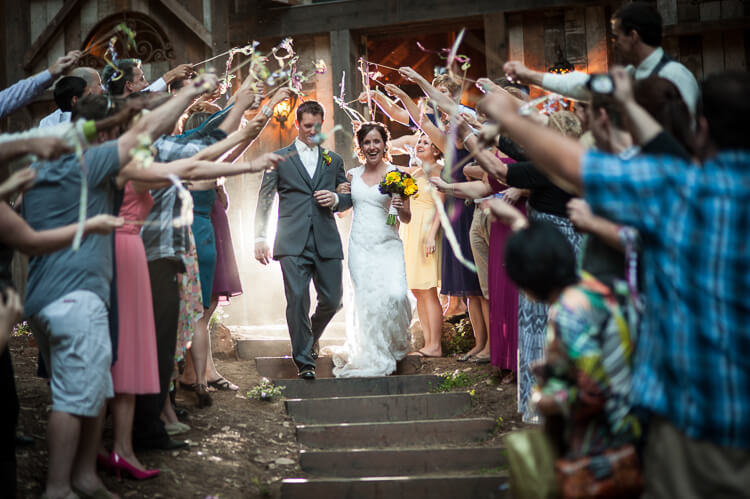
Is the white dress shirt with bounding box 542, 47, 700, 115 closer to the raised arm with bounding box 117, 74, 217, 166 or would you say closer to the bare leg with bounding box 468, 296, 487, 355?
the raised arm with bounding box 117, 74, 217, 166

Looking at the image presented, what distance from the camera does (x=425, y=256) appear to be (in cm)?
790

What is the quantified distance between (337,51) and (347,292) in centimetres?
355

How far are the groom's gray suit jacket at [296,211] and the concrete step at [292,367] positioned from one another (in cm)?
104

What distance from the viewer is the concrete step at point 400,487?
453 centimetres

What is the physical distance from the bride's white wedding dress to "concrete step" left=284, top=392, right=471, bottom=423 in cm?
76

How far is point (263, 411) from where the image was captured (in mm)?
6039

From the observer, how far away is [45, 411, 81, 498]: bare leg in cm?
359

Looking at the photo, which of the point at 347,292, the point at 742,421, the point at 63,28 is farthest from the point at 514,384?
the point at 63,28

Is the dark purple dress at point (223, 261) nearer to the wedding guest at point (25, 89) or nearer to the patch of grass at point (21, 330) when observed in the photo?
the wedding guest at point (25, 89)

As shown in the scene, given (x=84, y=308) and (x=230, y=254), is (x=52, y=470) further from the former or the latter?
(x=230, y=254)

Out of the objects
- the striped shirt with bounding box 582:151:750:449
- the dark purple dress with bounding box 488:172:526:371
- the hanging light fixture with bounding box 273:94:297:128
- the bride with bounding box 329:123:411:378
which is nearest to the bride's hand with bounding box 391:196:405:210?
the bride with bounding box 329:123:411:378

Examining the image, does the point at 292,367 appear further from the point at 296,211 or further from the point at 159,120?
the point at 159,120

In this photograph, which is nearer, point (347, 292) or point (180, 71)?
point (180, 71)

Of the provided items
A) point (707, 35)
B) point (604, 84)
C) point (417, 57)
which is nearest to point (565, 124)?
point (604, 84)
